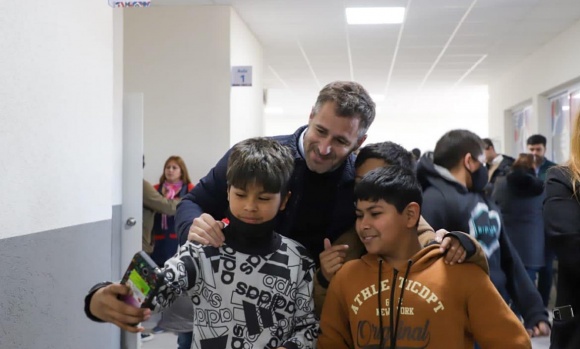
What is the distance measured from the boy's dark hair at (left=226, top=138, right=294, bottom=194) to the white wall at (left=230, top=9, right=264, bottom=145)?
14.4 feet

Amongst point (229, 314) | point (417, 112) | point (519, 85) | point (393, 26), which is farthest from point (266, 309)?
point (417, 112)

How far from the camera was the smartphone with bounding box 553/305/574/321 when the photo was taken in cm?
174

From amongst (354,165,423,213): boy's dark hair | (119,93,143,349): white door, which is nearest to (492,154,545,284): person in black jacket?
(119,93,143,349): white door

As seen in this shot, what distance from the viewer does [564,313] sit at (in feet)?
5.72

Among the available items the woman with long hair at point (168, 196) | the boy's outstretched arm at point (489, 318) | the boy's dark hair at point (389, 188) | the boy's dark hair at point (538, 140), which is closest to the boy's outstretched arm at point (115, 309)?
the boy's dark hair at point (389, 188)

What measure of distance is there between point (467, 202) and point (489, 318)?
4.21 feet

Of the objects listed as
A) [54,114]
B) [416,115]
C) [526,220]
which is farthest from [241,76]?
[416,115]

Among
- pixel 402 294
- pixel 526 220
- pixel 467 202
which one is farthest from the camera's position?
pixel 526 220

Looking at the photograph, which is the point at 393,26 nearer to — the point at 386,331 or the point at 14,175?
the point at 14,175

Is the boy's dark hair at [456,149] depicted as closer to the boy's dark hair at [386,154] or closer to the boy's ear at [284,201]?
the boy's dark hair at [386,154]

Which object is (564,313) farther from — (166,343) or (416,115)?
(416,115)

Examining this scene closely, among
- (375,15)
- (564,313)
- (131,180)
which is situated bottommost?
(564,313)

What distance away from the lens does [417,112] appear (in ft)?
55.9

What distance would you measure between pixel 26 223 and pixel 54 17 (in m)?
0.86
